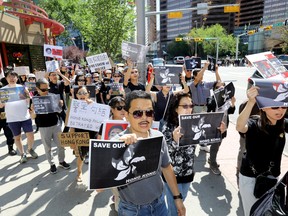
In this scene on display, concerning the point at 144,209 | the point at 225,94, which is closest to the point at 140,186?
the point at 144,209

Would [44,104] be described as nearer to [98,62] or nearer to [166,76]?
[166,76]

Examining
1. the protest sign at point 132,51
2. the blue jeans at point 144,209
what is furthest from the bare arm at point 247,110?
the protest sign at point 132,51

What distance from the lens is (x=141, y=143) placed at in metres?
1.76

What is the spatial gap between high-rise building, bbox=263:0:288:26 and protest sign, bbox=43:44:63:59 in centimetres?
9301

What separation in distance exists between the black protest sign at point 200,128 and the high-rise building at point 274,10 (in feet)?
316

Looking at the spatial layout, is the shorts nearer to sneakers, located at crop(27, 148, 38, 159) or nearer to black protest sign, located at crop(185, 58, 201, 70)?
sneakers, located at crop(27, 148, 38, 159)

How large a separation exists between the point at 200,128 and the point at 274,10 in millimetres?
109226

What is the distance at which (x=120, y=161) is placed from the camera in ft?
5.66

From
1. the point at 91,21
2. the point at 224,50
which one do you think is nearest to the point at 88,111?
the point at 91,21

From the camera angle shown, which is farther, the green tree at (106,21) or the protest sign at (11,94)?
the green tree at (106,21)

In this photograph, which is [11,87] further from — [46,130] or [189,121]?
[189,121]

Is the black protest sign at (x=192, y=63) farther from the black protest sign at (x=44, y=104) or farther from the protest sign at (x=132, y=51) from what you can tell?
the black protest sign at (x=44, y=104)

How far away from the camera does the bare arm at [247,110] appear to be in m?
2.15

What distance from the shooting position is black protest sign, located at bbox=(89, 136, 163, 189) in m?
1.65
